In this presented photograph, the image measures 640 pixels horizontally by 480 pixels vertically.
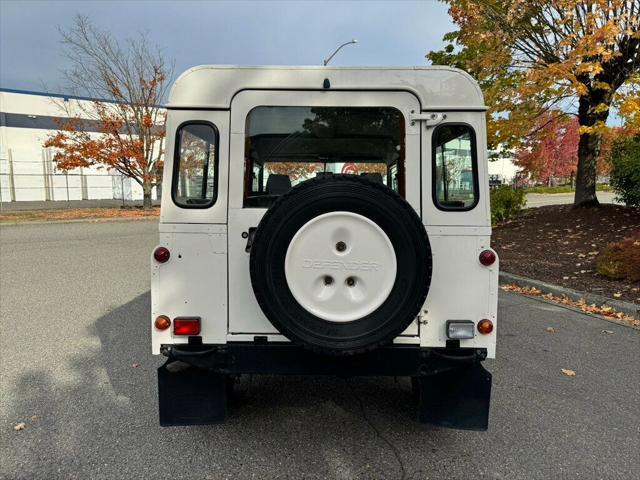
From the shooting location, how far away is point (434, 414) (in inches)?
111

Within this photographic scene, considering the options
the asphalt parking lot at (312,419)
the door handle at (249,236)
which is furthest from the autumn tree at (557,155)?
the door handle at (249,236)

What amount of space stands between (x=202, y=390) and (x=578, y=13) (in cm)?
1101

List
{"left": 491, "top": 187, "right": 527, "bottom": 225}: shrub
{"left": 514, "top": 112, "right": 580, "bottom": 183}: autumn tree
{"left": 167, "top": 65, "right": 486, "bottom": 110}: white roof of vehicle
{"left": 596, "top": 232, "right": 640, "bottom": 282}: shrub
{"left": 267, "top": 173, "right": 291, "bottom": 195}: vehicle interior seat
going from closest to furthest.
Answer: {"left": 167, "top": 65, "right": 486, "bottom": 110}: white roof of vehicle < {"left": 267, "top": 173, "right": 291, "bottom": 195}: vehicle interior seat < {"left": 596, "top": 232, "right": 640, "bottom": 282}: shrub < {"left": 491, "top": 187, "right": 527, "bottom": 225}: shrub < {"left": 514, "top": 112, "right": 580, "bottom": 183}: autumn tree

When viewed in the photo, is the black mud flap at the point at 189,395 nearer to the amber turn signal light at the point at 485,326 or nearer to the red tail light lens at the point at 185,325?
the red tail light lens at the point at 185,325

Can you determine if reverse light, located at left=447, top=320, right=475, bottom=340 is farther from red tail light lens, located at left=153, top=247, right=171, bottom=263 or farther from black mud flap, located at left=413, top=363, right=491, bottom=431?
red tail light lens, located at left=153, top=247, right=171, bottom=263

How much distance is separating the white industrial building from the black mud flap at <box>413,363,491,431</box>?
3220 centimetres

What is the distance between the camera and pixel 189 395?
281cm

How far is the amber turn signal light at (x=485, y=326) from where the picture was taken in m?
2.74

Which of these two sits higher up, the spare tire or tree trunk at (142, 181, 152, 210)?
tree trunk at (142, 181, 152, 210)

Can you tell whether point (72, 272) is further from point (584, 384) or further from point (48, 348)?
point (584, 384)

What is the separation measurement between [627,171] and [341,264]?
39.7ft

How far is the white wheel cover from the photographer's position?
2447 mm

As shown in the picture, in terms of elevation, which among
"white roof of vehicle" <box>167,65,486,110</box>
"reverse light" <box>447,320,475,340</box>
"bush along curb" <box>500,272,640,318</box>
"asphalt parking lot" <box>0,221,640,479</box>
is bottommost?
"asphalt parking lot" <box>0,221,640,479</box>

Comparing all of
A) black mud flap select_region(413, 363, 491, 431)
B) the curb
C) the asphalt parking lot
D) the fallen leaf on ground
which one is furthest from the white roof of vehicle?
the curb
